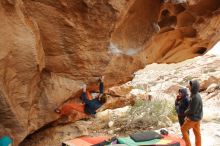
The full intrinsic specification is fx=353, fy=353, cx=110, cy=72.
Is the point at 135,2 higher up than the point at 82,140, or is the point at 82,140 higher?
the point at 135,2

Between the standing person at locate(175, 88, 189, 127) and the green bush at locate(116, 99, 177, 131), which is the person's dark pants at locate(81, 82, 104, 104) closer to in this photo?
the standing person at locate(175, 88, 189, 127)

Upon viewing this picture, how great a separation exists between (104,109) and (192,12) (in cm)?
828

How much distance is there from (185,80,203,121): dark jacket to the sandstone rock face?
2279mm

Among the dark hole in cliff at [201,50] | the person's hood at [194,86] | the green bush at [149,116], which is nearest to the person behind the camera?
the person's hood at [194,86]

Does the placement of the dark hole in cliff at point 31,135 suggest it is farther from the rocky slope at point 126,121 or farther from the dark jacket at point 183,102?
the dark jacket at point 183,102

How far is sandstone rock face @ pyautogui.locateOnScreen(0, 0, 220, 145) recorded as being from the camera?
703cm

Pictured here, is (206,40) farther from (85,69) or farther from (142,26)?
(85,69)

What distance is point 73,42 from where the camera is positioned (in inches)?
315

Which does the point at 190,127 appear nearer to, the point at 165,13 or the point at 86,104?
the point at 86,104

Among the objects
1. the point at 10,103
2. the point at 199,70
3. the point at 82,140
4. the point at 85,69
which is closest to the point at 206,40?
the point at 85,69

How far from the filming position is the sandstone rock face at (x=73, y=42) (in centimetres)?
703

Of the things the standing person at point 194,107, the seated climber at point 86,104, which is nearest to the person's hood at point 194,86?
the standing person at point 194,107

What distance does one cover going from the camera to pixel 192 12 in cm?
982

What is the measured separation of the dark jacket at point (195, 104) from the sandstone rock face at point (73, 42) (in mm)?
2279
